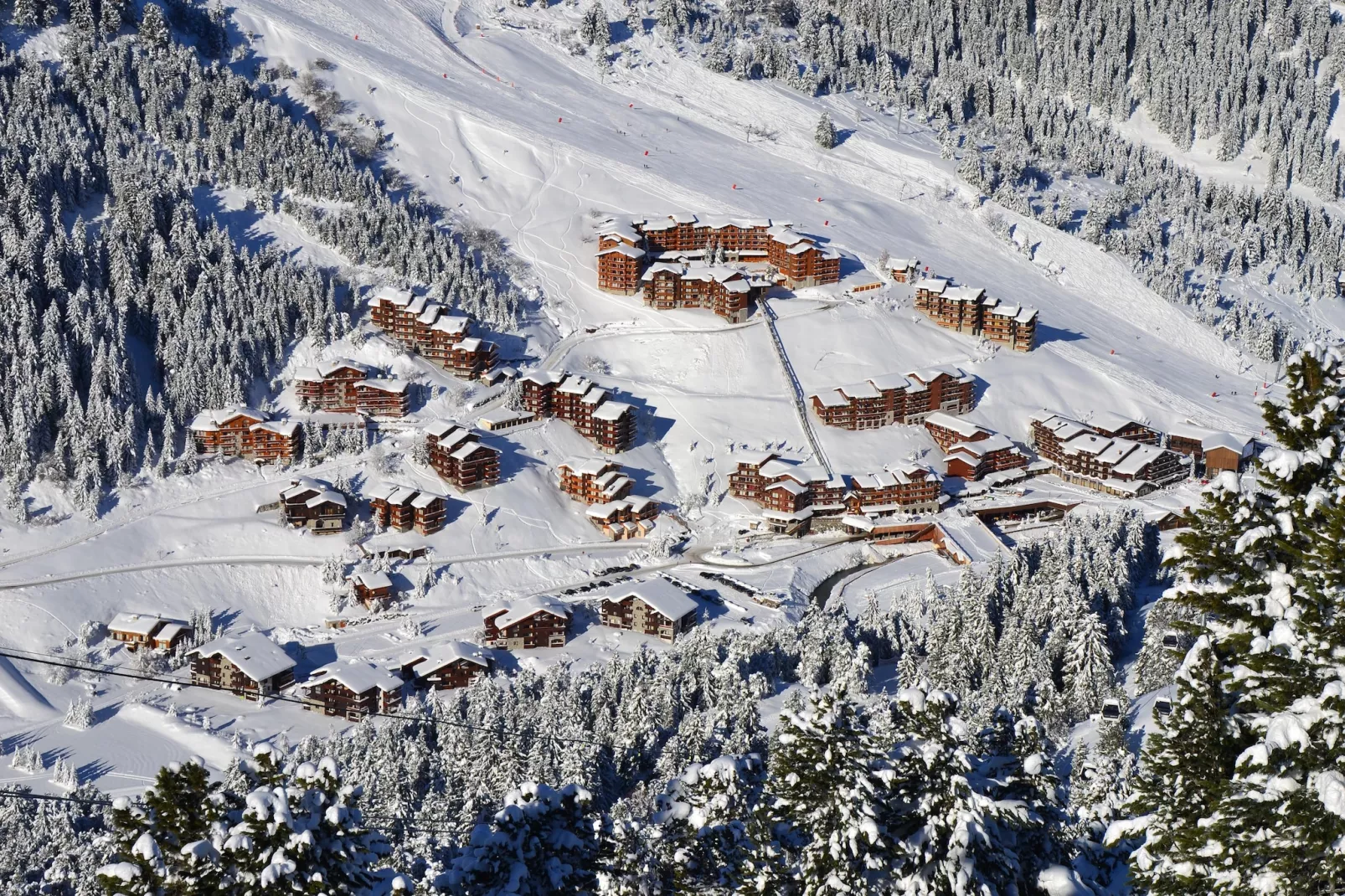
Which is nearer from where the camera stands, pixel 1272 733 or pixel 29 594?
pixel 1272 733

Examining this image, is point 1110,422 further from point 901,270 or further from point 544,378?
point 544,378

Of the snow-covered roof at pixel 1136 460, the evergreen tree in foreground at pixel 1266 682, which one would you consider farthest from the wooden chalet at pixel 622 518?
the evergreen tree in foreground at pixel 1266 682

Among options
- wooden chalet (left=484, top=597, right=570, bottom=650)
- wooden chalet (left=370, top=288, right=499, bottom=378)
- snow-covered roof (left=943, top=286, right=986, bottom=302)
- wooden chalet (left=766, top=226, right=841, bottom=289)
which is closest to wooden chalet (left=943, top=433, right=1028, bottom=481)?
snow-covered roof (left=943, top=286, right=986, bottom=302)

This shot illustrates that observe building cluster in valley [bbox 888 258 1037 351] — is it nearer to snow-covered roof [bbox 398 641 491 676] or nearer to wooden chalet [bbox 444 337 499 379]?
wooden chalet [bbox 444 337 499 379]

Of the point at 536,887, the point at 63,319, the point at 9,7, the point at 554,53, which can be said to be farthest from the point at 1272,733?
the point at 554,53

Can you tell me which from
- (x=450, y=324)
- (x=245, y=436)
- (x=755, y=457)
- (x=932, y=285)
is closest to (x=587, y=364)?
(x=450, y=324)

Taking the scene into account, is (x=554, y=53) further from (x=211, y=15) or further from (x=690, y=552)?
(x=690, y=552)

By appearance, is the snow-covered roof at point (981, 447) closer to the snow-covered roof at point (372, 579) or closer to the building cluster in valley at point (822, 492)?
the building cluster in valley at point (822, 492)
